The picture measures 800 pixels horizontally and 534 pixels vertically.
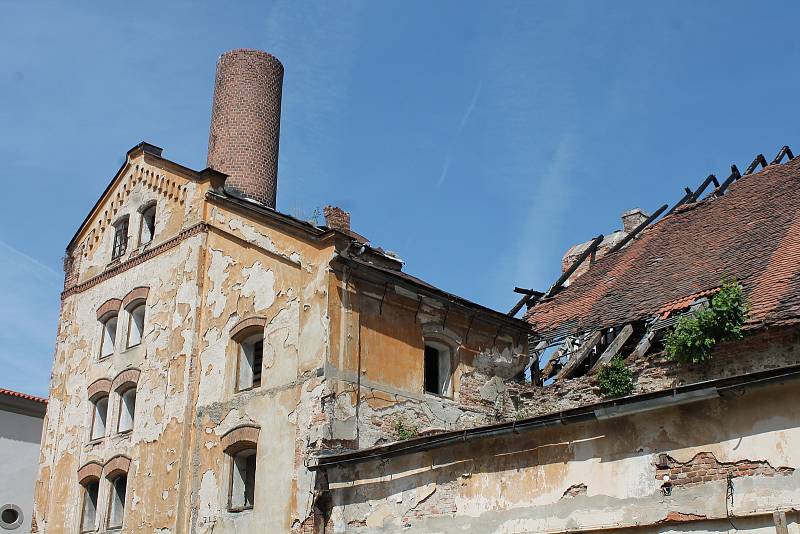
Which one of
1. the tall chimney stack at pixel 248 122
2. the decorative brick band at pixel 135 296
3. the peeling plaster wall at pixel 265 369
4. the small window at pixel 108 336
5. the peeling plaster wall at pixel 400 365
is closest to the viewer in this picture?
the peeling plaster wall at pixel 265 369

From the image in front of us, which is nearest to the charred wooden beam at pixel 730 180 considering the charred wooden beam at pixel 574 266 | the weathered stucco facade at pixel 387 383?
the weathered stucco facade at pixel 387 383

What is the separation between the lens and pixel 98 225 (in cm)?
2328

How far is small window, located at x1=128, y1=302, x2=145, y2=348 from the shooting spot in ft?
68.1

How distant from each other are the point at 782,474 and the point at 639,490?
1.75 meters

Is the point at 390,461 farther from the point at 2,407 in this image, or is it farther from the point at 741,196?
the point at 2,407

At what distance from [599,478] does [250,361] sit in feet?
27.2

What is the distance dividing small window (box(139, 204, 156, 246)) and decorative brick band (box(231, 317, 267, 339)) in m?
4.68

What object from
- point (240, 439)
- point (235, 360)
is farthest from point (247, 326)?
point (240, 439)

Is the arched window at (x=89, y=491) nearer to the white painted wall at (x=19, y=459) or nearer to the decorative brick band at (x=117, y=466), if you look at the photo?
the decorative brick band at (x=117, y=466)

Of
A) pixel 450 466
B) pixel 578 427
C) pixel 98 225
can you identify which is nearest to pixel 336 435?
pixel 450 466

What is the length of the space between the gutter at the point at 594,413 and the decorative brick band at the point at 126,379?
6.62 m

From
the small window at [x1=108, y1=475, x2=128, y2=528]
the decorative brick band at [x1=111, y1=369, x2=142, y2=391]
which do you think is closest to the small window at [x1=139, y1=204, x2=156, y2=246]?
the decorative brick band at [x1=111, y1=369, x2=142, y2=391]

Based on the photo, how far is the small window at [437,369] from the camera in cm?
1823

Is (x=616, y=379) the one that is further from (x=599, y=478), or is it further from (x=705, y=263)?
(x=599, y=478)
